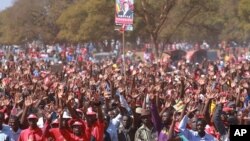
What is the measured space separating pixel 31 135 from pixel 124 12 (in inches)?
407

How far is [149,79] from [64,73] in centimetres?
450

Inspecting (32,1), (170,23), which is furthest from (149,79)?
(32,1)

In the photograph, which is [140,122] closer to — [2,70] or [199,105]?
[199,105]

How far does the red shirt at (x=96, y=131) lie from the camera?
9.12 m

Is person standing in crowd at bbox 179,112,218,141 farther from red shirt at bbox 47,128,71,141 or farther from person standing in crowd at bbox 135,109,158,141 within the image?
red shirt at bbox 47,128,71,141

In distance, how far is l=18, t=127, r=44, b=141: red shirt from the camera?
882 cm

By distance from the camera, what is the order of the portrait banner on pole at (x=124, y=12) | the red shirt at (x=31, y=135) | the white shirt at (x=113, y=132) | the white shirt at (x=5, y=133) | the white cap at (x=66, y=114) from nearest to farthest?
the red shirt at (x=31, y=135) → the white shirt at (x=5, y=133) → the white cap at (x=66, y=114) → the white shirt at (x=113, y=132) → the portrait banner on pole at (x=124, y=12)

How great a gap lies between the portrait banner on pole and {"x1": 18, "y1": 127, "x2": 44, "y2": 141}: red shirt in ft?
33.5

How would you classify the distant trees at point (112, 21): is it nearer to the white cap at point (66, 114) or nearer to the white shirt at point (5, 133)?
the white cap at point (66, 114)

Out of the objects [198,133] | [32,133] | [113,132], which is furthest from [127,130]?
[32,133]

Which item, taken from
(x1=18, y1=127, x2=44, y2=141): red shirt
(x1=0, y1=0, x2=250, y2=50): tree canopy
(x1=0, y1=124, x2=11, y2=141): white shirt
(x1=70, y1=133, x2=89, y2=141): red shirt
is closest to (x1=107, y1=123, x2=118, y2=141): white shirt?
(x1=70, y1=133, x2=89, y2=141): red shirt

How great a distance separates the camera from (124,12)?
18828 mm

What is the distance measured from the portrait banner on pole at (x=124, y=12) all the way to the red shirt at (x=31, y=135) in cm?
1020

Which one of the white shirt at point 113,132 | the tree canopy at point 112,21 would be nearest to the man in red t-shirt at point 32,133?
the white shirt at point 113,132
